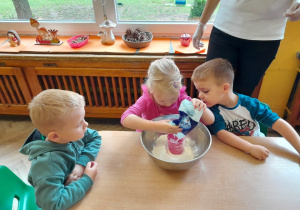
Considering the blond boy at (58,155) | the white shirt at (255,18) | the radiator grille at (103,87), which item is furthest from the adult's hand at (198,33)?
the blond boy at (58,155)

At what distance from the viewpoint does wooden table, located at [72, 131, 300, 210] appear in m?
0.68

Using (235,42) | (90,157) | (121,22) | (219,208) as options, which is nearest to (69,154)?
(90,157)

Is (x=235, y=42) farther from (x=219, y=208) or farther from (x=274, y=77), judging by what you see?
(x=219, y=208)

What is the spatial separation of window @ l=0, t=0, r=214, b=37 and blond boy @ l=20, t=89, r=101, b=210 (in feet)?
A: 4.35

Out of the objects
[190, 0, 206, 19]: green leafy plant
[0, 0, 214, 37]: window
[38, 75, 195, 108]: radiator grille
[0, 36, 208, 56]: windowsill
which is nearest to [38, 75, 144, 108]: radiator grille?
[38, 75, 195, 108]: radiator grille

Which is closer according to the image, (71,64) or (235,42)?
(235,42)

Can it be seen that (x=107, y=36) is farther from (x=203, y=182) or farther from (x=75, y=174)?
(x=203, y=182)

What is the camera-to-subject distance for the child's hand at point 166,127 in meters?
0.76

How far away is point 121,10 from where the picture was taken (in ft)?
6.23

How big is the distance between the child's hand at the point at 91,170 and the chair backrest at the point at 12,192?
0.98ft

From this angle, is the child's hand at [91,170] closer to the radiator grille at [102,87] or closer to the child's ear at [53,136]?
the child's ear at [53,136]

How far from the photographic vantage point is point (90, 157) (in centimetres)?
84

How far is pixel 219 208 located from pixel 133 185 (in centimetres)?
27

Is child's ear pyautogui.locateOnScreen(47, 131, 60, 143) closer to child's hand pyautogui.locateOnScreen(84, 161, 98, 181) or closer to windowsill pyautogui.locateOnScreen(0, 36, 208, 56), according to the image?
child's hand pyautogui.locateOnScreen(84, 161, 98, 181)
